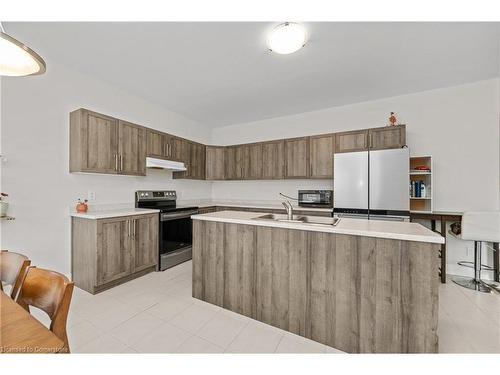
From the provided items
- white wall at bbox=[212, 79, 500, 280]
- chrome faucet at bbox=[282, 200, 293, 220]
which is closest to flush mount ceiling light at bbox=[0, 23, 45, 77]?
chrome faucet at bbox=[282, 200, 293, 220]

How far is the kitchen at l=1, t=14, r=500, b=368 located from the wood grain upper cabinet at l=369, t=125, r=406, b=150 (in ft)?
0.06

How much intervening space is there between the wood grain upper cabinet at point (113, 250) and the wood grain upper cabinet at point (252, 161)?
7.71 feet

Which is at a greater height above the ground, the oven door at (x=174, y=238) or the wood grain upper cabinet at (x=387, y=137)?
the wood grain upper cabinet at (x=387, y=137)

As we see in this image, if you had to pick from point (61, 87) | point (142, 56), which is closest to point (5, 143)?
point (61, 87)

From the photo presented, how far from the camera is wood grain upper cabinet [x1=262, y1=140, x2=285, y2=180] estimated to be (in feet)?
13.2

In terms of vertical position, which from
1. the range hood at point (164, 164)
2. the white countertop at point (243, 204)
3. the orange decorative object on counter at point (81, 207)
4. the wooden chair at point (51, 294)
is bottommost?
the wooden chair at point (51, 294)

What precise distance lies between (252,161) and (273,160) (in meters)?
0.46

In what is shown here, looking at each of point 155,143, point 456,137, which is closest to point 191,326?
point 155,143

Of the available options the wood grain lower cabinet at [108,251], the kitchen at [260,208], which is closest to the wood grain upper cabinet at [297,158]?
the kitchen at [260,208]

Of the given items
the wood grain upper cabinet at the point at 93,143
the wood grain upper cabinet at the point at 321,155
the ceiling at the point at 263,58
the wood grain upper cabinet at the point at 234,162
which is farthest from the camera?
the wood grain upper cabinet at the point at 234,162

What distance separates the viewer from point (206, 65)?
8.39 feet

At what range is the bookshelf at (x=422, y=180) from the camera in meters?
3.00

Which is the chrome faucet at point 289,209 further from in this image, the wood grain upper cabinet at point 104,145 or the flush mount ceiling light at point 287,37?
the wood grain upper cabinet at point 104,145

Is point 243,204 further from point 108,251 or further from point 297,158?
point 108,251
